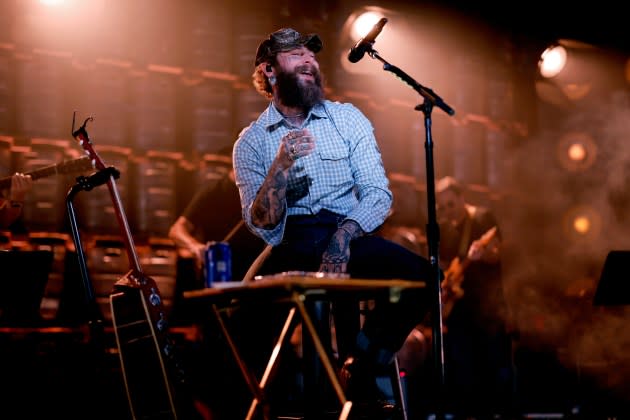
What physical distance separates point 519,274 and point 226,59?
12.3 feet

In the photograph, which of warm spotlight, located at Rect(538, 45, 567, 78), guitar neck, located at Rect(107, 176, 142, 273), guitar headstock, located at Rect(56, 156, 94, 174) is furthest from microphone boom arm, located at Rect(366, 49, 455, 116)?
warm spotlight, located at Rect(538, 45, 567, 78)

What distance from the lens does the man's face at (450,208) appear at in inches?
256

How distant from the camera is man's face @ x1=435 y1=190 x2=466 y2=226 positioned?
6.49 m

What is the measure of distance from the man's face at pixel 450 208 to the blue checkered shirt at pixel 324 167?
10.4ft

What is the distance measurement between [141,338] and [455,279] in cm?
311

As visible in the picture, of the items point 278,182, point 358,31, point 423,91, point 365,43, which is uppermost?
point 358,31

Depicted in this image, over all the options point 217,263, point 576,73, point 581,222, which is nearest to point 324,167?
point 217,263

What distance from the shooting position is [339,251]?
2979 mm

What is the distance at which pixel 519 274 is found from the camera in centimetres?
750

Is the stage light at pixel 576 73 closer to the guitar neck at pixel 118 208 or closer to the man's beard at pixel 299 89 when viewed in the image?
the man's beard at pixel 299 89

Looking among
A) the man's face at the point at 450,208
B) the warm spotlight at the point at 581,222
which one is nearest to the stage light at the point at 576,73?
the warm spotlight at the point at 581,222

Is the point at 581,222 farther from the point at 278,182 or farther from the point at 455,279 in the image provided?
the point at 278,182

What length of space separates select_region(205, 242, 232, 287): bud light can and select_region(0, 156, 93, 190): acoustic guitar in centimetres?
222

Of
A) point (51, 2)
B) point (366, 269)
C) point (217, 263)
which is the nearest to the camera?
point (217, 263)
